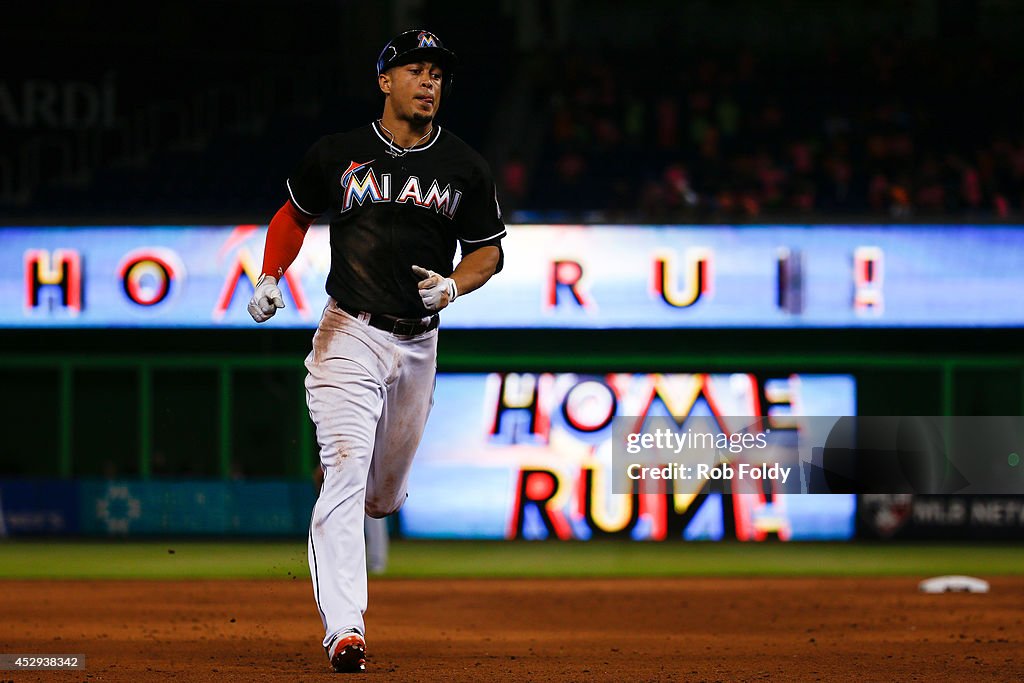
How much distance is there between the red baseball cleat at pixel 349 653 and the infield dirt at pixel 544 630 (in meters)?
0.15

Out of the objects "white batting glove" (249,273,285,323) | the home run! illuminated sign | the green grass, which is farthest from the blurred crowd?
"white batting glove" (249,273,285,323)

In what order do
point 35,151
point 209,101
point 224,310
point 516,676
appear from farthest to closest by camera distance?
point 209,101 → point 35,151 → point 224,310 → point 516,676

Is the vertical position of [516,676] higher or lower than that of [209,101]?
lower

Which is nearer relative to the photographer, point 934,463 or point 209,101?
point 934,463

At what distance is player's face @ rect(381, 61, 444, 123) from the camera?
6.32 metres

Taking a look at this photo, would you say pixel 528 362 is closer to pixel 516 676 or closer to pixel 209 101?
pixel 209 101

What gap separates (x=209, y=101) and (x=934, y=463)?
538 inches

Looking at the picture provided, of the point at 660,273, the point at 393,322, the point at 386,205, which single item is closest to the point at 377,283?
the point at 393,322

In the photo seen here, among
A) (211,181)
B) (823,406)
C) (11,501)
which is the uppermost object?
(211,181)

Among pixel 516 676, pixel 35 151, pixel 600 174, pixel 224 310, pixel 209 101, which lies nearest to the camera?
pixel 516 676

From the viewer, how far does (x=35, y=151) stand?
24.2m

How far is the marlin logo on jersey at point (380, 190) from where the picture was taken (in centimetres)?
629

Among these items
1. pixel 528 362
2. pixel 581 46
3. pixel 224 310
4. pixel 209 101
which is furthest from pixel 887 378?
pixel 209 101

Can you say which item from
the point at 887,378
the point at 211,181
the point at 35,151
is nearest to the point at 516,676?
the point at 887,378
